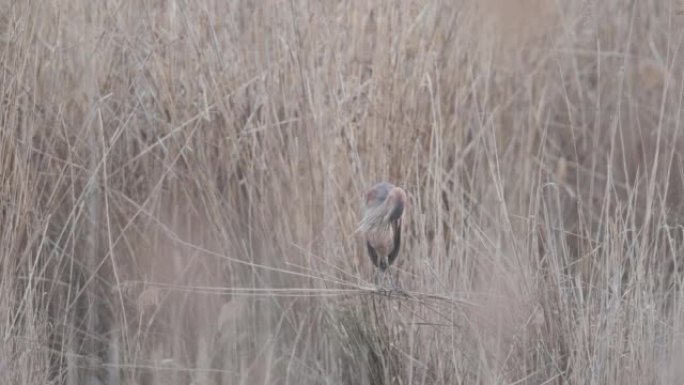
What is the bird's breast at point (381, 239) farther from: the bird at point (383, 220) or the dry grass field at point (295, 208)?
the dry grass field at point (295, 208)

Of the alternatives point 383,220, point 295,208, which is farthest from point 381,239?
point 295,208

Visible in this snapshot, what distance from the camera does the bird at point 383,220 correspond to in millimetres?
1534

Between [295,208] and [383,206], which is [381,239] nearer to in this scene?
[383,206]

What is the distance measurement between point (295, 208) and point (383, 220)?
2.48ft

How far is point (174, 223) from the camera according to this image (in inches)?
93.9

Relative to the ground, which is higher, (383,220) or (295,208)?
(383,220)

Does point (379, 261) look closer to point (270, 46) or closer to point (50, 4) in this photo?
point (270, 46)

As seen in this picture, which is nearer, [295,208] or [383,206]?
[383,206]

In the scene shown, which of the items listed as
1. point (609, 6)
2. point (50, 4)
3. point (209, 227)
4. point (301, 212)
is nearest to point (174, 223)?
point (209, 227)

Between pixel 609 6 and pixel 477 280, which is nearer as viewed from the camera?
pixel 477 280

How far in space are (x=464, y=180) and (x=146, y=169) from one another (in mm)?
694

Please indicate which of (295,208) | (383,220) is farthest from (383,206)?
(295,208)

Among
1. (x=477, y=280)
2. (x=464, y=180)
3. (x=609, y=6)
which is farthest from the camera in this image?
(x=609, y=6)

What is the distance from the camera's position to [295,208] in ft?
7.55
